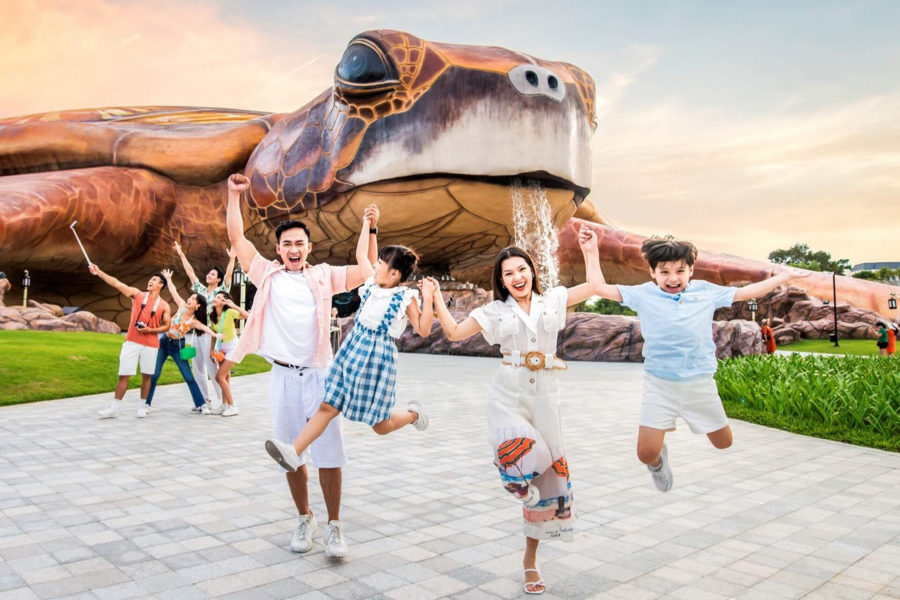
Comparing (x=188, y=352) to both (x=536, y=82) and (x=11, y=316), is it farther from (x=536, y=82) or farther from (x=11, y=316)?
(x=11, y=316)

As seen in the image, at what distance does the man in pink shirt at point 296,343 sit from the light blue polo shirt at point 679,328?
1.40m

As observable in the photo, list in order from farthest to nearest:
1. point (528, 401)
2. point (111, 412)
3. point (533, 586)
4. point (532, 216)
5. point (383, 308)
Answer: point (532, 216)
point (111, 412)
point (383, 308)
point (528, 401)
point (533, 586)

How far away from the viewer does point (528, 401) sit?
2.77 metres

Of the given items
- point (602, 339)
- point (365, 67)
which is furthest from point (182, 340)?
point (602, 339)

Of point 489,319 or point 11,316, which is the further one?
point 11,316

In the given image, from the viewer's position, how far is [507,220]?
10.1m

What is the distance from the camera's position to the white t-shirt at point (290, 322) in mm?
3209

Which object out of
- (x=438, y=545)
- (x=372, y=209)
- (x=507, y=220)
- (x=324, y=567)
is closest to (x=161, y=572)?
(x=324, y=567)

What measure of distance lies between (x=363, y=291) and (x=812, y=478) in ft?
10.8

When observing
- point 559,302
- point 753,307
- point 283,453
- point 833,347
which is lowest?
point 283,453

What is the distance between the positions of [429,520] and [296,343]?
116 centimetres

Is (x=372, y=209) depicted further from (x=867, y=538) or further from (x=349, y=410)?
(x=867, y=538)

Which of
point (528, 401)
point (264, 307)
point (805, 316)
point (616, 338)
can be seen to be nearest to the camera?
point (528, 401)

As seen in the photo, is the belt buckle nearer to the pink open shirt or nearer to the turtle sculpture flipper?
the pink open shirt
